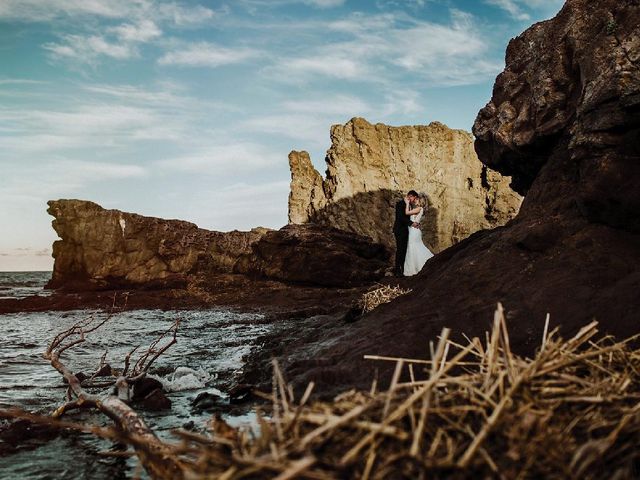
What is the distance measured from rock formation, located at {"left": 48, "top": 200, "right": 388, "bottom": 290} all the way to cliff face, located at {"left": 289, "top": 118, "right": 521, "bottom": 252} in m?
20.8

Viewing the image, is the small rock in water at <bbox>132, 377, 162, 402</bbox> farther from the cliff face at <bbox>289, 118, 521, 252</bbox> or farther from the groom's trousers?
the cliff face at <bbox>289, 118, 521, 252</bbox>

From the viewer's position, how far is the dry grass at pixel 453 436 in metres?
1.31

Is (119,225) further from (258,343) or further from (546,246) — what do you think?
(546,246)

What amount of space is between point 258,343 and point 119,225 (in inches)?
654

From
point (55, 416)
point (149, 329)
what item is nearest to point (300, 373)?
point (55, 416)

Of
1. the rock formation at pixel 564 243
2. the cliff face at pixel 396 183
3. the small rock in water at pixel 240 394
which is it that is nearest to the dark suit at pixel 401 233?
the rock formation at pixel 564 243

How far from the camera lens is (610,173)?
468 centimetres

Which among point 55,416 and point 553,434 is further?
point 55,416

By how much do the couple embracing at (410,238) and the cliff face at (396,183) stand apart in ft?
90.7

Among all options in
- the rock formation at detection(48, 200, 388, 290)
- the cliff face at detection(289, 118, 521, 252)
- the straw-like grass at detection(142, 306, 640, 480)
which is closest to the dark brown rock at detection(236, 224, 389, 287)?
the rock formation at detection(48, 200, 388, 290)

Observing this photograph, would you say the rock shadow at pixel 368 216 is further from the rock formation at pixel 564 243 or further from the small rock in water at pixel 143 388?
the small rock in water at pixel 143 388

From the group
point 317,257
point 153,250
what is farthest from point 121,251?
point 317,257

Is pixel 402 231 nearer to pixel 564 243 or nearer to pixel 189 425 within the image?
pixel 564 243

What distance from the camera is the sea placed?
11.1 ft
